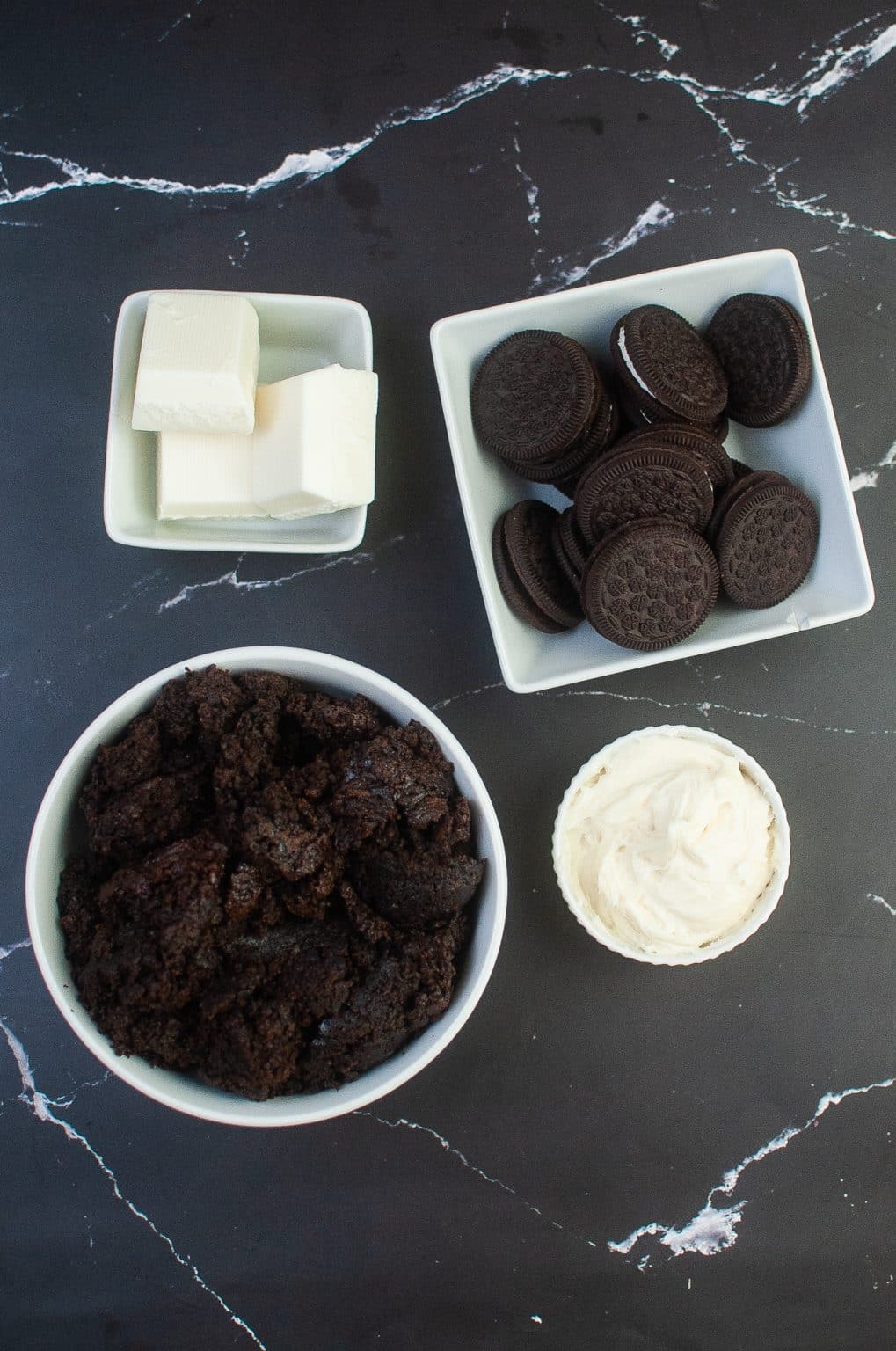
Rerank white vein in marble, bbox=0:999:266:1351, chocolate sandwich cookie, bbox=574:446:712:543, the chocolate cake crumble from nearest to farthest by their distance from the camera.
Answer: the chocolate cake crumble → chocolate sandwich cookie, bbox=574:446:712:543 → white vein in marble, bbox=0:999:266:1351

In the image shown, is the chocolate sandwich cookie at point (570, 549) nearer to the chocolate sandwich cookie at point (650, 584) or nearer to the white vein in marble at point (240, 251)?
the chocolate sandwich cookie at point (650, 584)

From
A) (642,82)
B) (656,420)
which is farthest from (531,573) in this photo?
(642,82)

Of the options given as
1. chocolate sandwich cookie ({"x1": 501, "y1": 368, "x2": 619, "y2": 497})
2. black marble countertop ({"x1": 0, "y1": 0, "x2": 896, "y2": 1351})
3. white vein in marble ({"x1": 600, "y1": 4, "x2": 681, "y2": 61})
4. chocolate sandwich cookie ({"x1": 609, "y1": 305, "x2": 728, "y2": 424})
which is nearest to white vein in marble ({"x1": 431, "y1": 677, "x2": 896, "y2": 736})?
black marble countertop ({"x1": 0, "y1": 0, "x2": 896, "y2": 1351})

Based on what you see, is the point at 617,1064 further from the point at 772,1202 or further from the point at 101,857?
the point at 101,857

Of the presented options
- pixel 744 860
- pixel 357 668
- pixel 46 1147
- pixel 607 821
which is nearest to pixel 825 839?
pixel 744 860

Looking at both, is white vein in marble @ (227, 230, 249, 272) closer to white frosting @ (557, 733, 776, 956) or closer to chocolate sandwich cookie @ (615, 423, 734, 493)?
chocolate sandwich cookie @ (615, 423, 734, 493)

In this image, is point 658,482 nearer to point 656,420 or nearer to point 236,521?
point 656,420

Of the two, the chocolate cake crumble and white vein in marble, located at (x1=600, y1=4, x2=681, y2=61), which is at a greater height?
white vein in marble, located at (x1=600, y1=4, x2=681, y2=61)

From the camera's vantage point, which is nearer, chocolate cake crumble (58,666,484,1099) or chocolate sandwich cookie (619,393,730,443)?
chocolate cake crumble (58,666,484,1099)
